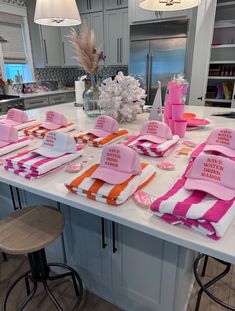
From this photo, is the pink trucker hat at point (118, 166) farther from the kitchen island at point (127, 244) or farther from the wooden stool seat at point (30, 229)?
the wooden stool seat at point (30, 229)

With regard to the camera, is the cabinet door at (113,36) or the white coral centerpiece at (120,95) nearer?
the white coral centerpiece at (120,95)

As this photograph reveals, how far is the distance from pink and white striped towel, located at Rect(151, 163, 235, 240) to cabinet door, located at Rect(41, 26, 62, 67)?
4.52m

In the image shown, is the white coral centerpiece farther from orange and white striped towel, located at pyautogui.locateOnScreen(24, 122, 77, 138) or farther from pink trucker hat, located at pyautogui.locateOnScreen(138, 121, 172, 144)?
pink trucker hat, located at pyautogui.locateOnScreen(138, 121, 172, 144)

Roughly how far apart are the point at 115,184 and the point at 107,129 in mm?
661

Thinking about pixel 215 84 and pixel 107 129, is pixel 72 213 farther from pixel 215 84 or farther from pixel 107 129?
pixel 215 84

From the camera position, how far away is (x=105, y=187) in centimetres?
80

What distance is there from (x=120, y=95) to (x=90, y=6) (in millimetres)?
3599

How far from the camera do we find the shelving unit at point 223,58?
3422 mm

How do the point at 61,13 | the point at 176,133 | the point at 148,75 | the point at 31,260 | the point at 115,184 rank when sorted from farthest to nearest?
the point at 148,75
the point at 61,13
the point at 176,133
the point at 31,260
the point at 115,184

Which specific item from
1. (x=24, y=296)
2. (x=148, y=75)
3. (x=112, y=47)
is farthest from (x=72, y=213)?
(x=112, y=47)

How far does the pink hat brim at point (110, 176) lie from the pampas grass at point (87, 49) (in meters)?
1.18

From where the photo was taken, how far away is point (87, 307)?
1.41 metres

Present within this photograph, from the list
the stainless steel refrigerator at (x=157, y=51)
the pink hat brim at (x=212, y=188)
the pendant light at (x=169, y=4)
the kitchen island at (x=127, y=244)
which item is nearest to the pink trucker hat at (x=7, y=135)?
the kitchen island at (x=127, y=244)

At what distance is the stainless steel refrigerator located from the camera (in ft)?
11.2
